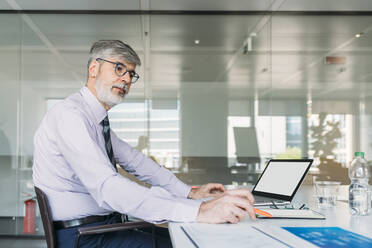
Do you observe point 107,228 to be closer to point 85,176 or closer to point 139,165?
point 85,176

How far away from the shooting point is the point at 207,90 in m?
5.05

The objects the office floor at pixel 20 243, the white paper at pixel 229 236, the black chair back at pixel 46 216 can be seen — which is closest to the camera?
the white paper at pixel 229 236

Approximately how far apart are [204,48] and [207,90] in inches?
21.0

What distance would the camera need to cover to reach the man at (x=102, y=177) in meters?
1.54

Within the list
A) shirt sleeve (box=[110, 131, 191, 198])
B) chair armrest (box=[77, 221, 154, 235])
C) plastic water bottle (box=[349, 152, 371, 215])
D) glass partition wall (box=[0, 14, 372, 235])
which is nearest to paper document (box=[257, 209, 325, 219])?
plastic water bottle (box=[349, 152, 371, 215])

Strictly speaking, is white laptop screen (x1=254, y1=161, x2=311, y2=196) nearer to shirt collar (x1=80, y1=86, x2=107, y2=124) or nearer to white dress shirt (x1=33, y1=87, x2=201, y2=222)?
white dress shirt (x1=33, y1=87, x2=201, y2=222)

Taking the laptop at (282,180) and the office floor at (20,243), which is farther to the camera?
the office floor at (20,243)

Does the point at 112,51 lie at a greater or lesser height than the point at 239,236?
greater

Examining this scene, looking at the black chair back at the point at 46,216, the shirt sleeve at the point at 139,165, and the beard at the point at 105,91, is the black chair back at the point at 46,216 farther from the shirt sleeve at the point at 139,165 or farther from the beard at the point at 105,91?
the shirt sleeve at the point at 139,165

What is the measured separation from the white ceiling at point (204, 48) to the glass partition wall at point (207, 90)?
0.01 m

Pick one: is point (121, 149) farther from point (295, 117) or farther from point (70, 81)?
point (295, 117)

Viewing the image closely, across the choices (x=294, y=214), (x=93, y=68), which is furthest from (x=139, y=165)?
(x=294, y=214)

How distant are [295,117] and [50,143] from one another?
12.7 ft

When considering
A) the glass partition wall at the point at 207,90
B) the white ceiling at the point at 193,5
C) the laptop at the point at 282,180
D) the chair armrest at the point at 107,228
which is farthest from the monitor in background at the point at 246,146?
the chair armrest at the point at 107,228
